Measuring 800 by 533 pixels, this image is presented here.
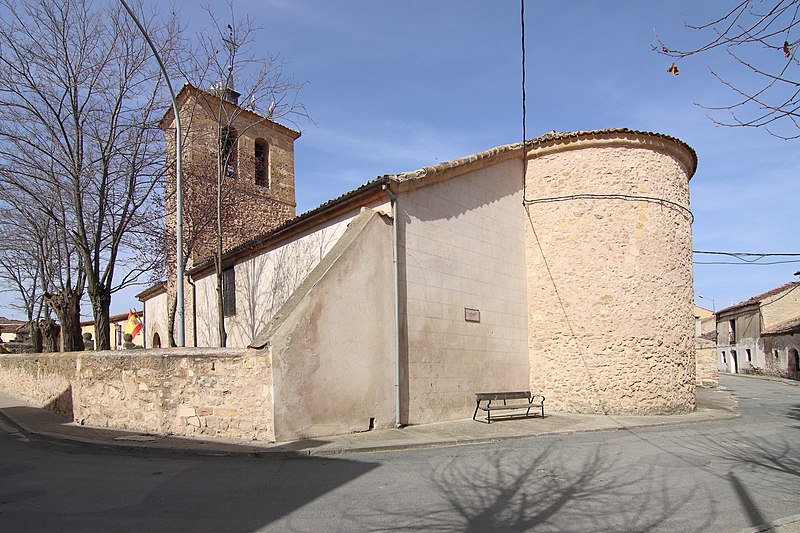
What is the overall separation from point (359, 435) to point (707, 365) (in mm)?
21580

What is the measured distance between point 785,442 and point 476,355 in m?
6.02

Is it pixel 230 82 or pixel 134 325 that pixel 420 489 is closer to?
pixel 230 82

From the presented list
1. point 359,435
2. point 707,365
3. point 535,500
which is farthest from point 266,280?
point 707,365

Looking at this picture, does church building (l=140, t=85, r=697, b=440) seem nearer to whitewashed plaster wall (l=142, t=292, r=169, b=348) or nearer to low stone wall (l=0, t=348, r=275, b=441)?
low stone wall (l=0, t=348, r=275, b=441)

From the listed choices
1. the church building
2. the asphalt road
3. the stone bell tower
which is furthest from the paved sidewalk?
the stone bell tower

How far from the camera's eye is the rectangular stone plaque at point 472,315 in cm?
1273

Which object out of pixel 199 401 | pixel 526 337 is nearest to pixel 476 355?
pixel 526 337

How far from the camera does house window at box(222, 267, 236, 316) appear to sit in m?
17.5

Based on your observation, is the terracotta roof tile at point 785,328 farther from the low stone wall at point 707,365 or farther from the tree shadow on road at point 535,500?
the tree shadow on road at point 535,500

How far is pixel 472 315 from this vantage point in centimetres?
A: 1292

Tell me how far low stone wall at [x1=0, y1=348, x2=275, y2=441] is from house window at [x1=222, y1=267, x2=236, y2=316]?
19.4 ft

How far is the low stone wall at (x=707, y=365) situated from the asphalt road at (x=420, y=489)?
56.1 ft

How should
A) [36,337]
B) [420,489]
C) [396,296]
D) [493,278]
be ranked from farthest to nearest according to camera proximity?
[36,337] < [493,278] < [396,296] < [420,489]

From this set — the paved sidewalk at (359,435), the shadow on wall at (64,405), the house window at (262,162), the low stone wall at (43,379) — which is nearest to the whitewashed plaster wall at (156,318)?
the low stone wall at (43,379)
